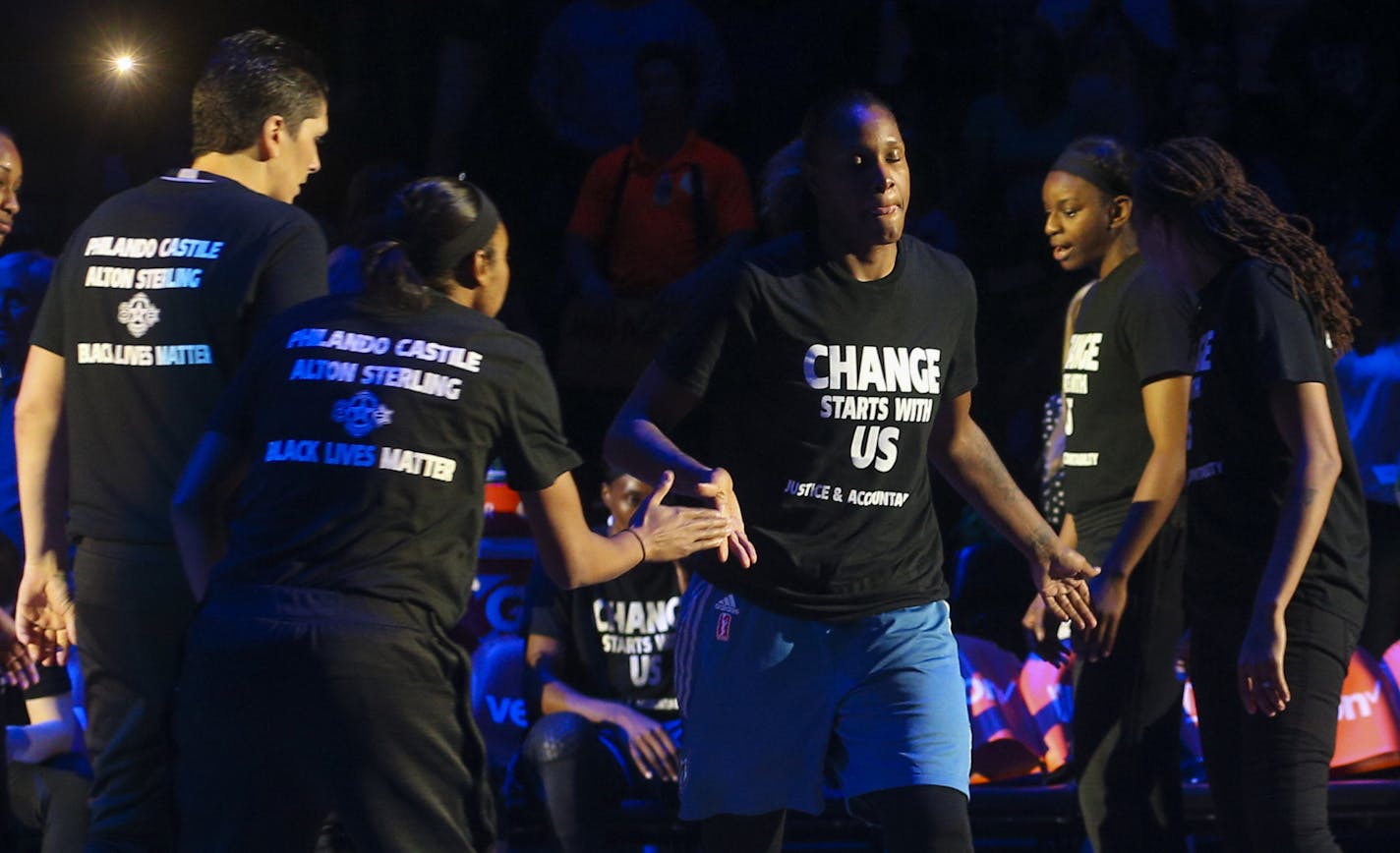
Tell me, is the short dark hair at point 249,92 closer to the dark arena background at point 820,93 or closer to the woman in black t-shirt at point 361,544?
the woman in black t-shirt at point 361,544

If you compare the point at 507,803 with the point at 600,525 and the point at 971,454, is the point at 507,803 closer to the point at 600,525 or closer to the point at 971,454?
the point at 600,525

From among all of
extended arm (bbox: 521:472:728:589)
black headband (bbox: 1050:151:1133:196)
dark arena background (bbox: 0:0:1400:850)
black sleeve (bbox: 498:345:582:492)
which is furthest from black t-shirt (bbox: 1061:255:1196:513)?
dark arena background (bbox: 0:0:1400:850)

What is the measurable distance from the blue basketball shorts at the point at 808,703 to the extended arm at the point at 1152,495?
0.89 m

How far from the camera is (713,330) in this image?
4168mm

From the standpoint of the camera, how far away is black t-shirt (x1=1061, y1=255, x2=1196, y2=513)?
509 centimetres

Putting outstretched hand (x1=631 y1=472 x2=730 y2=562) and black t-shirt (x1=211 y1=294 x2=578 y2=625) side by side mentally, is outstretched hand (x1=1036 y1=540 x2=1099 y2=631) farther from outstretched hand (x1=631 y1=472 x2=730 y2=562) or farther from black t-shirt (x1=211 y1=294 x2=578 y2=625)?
black t-shirt (x1=211 y1=294 x2=578 y2=625)

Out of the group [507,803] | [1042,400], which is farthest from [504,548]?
[1042,400]

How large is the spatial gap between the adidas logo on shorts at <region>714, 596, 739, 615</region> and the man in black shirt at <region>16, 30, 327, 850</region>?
44.8 inches

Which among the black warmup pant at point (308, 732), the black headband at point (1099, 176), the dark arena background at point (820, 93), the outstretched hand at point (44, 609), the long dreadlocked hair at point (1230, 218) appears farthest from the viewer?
the dark arena background at point (820, 93)

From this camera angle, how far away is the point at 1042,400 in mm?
8156

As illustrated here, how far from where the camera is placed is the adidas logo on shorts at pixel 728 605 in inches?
166

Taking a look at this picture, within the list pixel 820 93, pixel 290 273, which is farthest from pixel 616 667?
pixel 820 93

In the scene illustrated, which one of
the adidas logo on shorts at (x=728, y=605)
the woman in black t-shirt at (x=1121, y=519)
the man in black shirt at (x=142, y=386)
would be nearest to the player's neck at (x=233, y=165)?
the man in black shirt at (x=142, y=386)

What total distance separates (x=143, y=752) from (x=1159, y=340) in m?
2.76
